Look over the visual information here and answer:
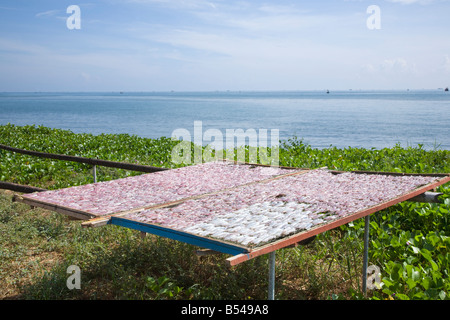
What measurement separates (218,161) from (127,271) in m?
2.55

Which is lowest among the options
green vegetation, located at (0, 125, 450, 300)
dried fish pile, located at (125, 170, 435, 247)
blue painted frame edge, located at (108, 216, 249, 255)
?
green vegetation, located at (0, 125, 450, 300)

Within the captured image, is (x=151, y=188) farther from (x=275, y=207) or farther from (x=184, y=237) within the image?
(x=184, y=237)

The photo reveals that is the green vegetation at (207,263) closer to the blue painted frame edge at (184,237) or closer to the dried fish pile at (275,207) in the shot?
the dried fish pile at (275,207)

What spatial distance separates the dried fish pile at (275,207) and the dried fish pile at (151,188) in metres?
0.31

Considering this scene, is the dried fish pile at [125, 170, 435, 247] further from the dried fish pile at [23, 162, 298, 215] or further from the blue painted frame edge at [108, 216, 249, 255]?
the dried fish pile at [23, 162, 298, 215]

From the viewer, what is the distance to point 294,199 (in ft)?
12.5

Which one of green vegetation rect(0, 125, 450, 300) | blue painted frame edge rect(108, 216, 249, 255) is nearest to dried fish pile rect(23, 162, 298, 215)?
blue painted frame edge rect(108, 216, 249, 255)

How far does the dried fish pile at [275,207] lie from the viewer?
290 cm

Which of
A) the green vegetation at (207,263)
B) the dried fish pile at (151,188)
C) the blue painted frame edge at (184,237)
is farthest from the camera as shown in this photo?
the green vegetation at (207,263)

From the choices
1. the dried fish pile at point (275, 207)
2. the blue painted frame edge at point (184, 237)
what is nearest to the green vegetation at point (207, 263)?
the dried fish pile at point (275, 207)

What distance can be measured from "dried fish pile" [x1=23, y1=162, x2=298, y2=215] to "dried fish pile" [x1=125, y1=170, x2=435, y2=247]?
31 centimetres

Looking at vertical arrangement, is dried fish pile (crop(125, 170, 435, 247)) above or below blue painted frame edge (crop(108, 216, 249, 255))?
above

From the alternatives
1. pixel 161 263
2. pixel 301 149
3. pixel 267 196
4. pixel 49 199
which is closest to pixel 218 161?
pixel 161 263

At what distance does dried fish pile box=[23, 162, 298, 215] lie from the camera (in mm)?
3756
